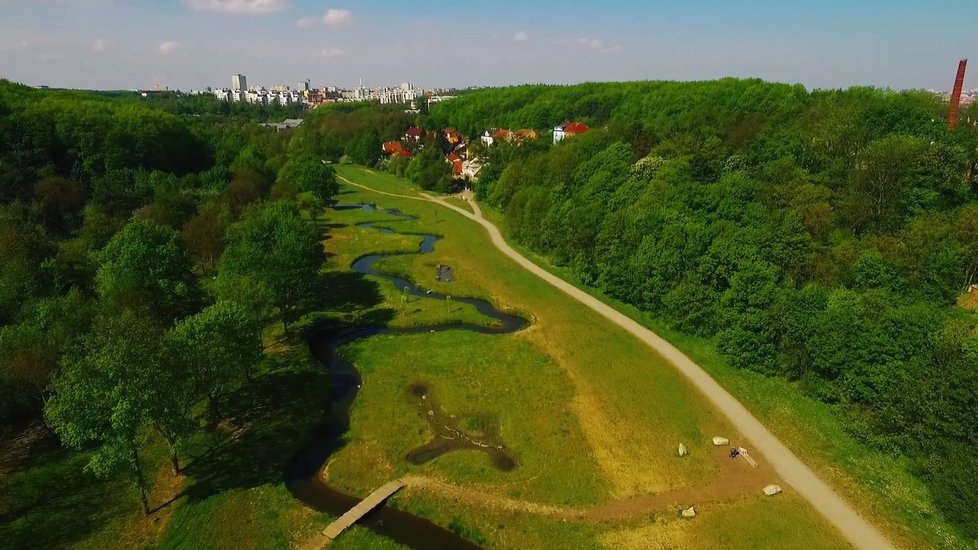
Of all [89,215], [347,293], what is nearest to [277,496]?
[347,293]

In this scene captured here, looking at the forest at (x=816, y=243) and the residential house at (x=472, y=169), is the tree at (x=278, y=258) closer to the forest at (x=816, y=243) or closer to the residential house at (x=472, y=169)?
the forest at (x=816, y=243)

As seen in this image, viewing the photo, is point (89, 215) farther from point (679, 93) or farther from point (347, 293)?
point (679, 93)

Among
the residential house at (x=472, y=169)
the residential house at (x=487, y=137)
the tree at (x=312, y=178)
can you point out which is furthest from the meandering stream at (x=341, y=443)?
the residential house at (x=487, y=137)

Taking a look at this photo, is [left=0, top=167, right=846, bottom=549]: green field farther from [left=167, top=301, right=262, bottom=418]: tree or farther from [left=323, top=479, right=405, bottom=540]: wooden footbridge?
[left=167, top=301, right=262, bottom=418]: tree

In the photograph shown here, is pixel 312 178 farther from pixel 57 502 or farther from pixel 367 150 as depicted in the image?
pixel 57 502

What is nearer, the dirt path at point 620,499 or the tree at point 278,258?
the dirt path at point 620,499

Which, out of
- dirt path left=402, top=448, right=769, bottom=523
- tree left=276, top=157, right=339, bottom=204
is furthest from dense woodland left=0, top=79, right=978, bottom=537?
tree left=276, top=157, right=339, bottom=204
